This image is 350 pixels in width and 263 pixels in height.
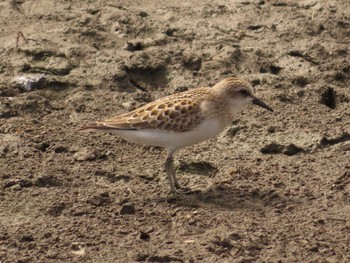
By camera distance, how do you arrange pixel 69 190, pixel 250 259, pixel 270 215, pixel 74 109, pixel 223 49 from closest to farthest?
pixel 250 259 → pixel 270 215 → pixel 69 190 → pixel 74 109 → pixel 223 49

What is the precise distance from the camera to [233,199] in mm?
8680

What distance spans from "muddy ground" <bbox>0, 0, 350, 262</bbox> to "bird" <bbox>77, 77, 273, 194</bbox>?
435mm

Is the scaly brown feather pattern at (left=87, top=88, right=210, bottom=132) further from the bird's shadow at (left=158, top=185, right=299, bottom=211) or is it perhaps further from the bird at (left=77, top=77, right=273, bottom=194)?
the bird's shadow at (left=158, top=185, right=299, bottom=211)

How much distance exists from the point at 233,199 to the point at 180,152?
4.14 feet

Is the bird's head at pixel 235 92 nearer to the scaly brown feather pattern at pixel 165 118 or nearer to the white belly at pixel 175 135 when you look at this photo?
the scaly brown feather pattern at pixel 165 118

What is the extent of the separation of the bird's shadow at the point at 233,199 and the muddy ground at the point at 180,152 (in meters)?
0.02

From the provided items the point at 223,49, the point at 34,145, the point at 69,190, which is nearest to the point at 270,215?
the point at 69,190

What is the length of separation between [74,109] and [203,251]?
10.8 ft

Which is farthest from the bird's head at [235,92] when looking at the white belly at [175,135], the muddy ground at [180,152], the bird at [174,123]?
the muddy ground at [180,152]

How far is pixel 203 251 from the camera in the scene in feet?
25.2

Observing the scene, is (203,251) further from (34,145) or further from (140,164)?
(34,145)

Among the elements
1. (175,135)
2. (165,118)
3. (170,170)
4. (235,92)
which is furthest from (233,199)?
(235,92)

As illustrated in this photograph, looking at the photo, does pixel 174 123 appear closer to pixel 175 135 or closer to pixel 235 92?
pixel 175 135

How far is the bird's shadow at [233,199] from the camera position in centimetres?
852
